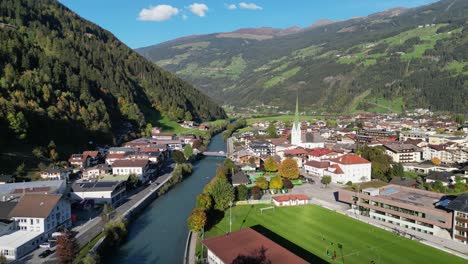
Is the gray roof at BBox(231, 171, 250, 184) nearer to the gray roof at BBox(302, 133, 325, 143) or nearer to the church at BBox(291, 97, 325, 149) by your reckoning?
the church at BBox(291, 97, 325, 149)

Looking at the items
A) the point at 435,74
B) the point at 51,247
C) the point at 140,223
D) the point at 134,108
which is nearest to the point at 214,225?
the point at 140,223

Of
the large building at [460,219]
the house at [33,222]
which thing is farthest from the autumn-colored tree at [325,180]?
the house at [33,222]

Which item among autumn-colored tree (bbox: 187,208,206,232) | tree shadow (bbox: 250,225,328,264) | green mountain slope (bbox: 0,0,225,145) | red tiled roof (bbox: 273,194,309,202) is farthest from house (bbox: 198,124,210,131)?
autumn-colored tree (bbox: 187,208,206,232)

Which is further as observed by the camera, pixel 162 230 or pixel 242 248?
pixel 162 230

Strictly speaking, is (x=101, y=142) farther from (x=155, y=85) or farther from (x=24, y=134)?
(x=155, y=85)

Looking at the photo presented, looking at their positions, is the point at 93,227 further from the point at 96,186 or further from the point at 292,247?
the point at 292,247

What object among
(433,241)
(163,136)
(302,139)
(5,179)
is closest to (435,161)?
(302,139)

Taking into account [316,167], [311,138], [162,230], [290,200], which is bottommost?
[162,230]
